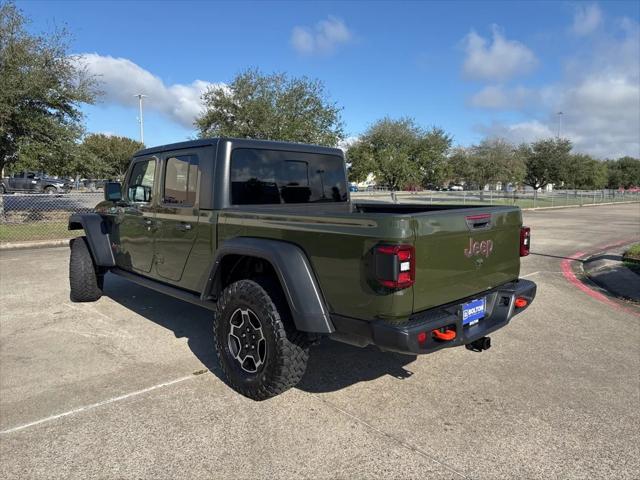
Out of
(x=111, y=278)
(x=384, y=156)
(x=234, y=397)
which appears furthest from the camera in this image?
(x=384, y=156)

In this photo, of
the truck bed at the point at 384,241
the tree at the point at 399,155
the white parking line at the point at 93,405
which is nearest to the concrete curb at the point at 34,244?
the white parking line at the point at 93,405

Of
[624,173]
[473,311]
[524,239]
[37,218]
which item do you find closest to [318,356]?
[473,311]

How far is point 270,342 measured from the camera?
127 inches

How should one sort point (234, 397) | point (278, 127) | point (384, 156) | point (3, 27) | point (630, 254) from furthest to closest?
point (384, 156) < point (278, 127) < point (3, 27) < point (630, 254) < point (234, 397)

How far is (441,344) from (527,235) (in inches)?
64.0


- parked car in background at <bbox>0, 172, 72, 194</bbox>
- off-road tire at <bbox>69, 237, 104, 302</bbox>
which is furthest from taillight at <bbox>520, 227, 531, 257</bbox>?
parked car in background at <bbox>0, 172, 72, 194</bbox>

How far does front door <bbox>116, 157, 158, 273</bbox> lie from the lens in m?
4.66

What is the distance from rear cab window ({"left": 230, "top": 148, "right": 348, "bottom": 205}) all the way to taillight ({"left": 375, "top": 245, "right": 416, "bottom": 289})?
5.29 feet

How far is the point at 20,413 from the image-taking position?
328cm

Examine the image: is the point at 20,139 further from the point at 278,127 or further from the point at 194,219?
the point at 194,219

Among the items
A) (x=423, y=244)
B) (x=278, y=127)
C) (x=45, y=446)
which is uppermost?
(x=278, y=127)

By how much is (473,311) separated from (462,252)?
17.2 inches

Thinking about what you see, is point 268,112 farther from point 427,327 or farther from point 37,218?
point 427,327

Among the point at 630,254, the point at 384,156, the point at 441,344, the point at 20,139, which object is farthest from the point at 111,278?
the point at 384,156
